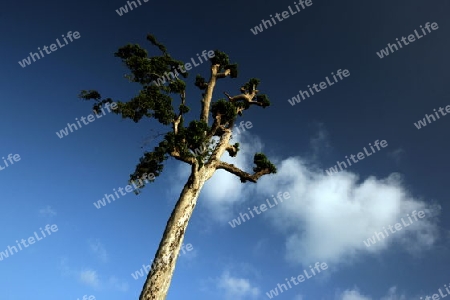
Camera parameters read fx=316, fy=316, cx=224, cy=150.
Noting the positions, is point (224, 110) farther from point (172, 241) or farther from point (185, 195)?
point (172, 241)

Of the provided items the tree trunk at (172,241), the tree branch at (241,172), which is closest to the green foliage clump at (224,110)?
the tree branch at (241,172)

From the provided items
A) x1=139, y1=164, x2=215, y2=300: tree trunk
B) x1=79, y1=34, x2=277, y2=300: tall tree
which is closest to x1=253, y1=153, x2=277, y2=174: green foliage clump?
x1=79, y1=34, x2=277, y2=300: tall tree

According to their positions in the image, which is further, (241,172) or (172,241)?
(241,172)

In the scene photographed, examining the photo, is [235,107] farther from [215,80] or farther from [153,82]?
[153,82]

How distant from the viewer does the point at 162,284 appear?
11.1 meters

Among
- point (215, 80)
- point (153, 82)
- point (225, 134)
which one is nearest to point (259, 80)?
point (215, 80)

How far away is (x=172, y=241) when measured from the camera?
39.3ft

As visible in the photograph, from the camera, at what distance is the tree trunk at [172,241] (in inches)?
434

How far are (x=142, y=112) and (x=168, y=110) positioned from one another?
4.55ft

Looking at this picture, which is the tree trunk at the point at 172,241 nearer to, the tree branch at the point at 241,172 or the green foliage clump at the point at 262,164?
the tree branch at the point at 241,172

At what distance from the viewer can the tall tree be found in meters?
11.9

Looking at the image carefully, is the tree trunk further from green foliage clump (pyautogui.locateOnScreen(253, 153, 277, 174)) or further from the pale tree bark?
green foliage clump (pyautogui.locateOnScreen(253, 153, 277, 174))

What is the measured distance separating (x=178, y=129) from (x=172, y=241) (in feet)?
18.4

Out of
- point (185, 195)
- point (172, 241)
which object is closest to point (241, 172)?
point (185, 195)
